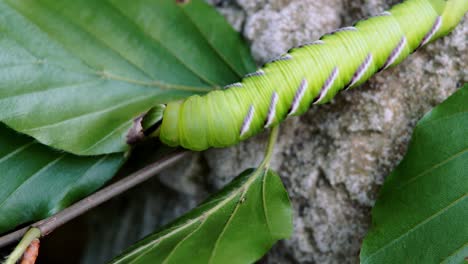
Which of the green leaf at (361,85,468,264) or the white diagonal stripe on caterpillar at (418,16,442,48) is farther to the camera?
the white diagonal stripe on caterpillar at (418,16,442,48)

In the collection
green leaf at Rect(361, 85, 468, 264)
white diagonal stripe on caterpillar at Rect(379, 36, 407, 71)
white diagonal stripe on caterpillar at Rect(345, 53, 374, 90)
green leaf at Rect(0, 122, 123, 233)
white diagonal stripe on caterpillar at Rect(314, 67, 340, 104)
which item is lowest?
green leaf at Rect(361, 85, 468, 264)

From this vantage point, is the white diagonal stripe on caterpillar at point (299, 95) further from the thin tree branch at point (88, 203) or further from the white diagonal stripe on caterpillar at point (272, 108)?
the thin tree branch at point (88, 203)

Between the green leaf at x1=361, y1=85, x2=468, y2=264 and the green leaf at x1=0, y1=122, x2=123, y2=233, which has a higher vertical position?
the green leaf at x1=0, y1=122, x2=123, y2=233

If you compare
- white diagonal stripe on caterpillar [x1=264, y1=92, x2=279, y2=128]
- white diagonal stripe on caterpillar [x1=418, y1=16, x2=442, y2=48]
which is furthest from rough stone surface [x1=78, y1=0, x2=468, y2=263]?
white diagonal stripe on caterpillar [x1=264, y1=92, x2=279, y2=128]

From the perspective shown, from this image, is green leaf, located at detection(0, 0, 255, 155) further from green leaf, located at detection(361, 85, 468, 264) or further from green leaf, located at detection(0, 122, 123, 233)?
green leaf, located at detection(361, 85, 468, 264)

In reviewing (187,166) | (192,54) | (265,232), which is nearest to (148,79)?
(192,54)

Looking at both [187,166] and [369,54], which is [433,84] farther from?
[187,166]

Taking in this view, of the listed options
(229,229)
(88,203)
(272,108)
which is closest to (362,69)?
(272,108)
